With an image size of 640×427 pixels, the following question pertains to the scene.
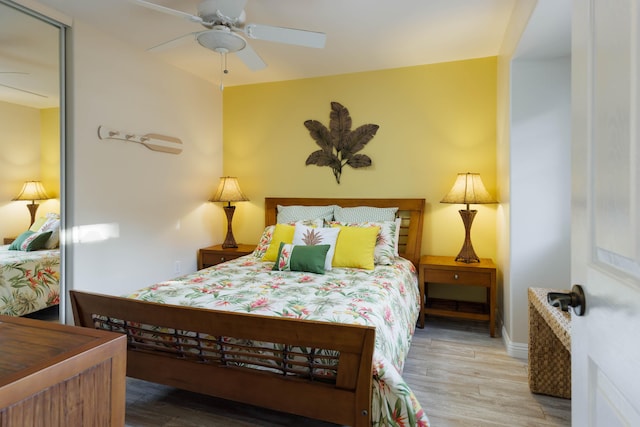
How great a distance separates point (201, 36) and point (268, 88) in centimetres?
210

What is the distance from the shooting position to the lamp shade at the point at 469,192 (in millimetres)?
3070

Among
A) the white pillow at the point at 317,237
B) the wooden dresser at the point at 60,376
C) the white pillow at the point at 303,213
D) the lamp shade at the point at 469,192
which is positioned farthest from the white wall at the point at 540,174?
the wooden dresser at the point at 60,376

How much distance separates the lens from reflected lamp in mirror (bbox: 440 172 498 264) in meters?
3.08

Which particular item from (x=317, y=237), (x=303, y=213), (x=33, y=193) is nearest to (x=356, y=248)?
(x=317, y=237)

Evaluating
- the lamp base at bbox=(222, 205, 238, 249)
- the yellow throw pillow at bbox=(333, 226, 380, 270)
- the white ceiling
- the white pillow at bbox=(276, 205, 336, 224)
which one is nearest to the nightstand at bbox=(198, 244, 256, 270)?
the lamp base at bbox=(222, 205, 238, 249)

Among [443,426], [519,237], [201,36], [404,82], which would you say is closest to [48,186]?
[201,36]

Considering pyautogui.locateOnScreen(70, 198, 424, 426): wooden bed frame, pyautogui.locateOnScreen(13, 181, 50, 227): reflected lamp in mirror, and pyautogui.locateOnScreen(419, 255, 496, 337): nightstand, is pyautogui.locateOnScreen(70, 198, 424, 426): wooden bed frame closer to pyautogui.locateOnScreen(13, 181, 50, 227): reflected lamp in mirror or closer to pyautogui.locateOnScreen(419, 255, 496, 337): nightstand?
pyautogui.locateOnScreen(13, 181, 50, 227): reflected lamp in mirror

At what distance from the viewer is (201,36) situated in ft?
6.70

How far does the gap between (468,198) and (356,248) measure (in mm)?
1095

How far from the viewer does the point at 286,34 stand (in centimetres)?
210

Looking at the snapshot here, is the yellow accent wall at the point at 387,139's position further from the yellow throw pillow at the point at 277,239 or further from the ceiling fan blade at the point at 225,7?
the ceiling fan blade at the point at 225,7

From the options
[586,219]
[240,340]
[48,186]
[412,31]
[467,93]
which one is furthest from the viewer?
[467,93]

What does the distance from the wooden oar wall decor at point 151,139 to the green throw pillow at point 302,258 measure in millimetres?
1651

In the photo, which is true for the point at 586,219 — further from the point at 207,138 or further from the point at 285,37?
the point at 207,138
